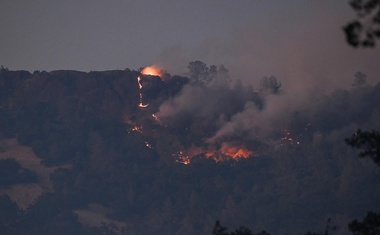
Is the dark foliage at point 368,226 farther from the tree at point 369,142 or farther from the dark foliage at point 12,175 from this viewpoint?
the dark foliage at point 12,175

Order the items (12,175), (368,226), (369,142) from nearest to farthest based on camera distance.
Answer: (368,226) → (369,142) → (12,175)

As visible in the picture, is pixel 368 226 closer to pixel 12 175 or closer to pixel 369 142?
pixel 369 142

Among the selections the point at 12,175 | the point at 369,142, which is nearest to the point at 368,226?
the point at 369,142

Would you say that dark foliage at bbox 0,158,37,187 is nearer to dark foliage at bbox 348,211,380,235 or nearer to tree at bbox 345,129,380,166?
tree at bbox 345,129,380,166

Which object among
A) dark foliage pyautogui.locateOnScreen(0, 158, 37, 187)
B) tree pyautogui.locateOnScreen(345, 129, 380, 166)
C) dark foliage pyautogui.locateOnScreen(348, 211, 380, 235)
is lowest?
dark foliage pyautogui.locateOnScreen(348, 211, 380, 235)

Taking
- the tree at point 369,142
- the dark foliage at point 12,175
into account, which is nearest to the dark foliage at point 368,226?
the tree at point 369,142

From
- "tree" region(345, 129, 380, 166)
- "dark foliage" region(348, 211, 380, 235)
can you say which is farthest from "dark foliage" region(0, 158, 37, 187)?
"dark foliage" region(348, 211, 380, 235)

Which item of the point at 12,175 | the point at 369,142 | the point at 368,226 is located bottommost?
the point at 368,226

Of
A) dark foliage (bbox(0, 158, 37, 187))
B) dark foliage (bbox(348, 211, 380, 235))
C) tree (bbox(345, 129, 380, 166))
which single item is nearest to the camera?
dark foliage (bbox(348, 211, 380, 235))

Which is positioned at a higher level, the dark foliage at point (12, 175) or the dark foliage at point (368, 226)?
the dark foliage at point (12, 175)

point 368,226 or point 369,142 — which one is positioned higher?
point 369,142

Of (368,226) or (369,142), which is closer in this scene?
(368,226)

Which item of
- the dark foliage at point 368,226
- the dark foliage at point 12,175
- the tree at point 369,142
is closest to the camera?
the dark foliage at point 368,226

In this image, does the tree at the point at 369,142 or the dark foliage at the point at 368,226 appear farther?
the tree at the point at 369,142
